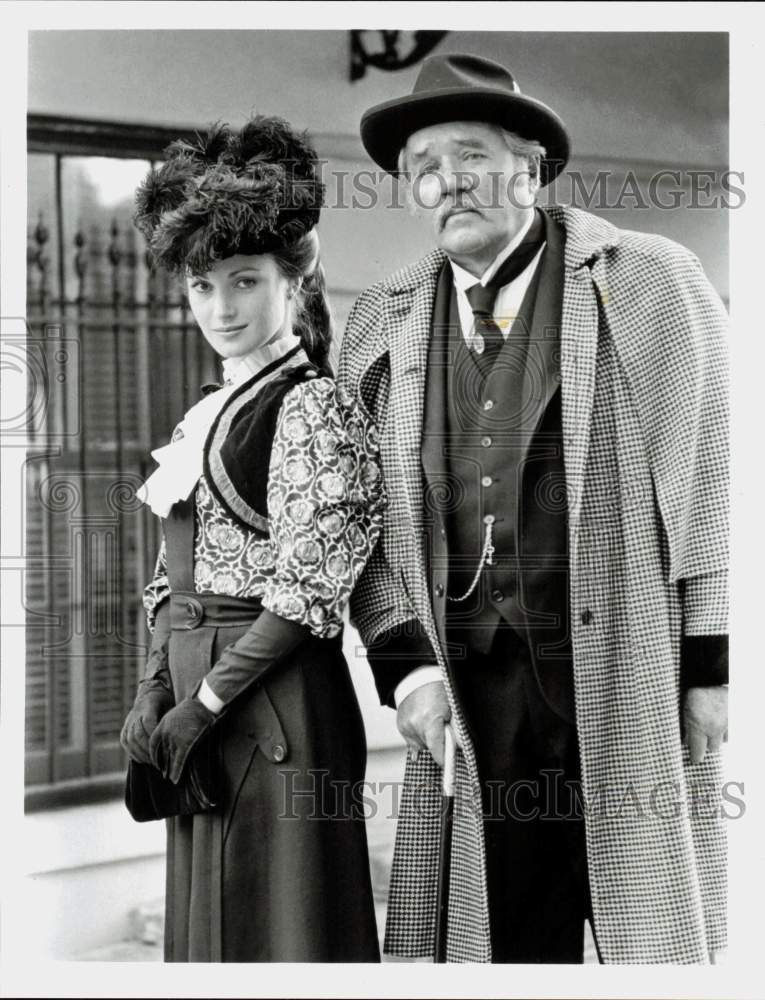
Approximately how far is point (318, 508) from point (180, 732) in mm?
548

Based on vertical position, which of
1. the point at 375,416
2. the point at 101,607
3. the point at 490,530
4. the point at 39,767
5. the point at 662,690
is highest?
the point at 375,416

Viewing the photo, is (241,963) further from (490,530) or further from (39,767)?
(490,530)

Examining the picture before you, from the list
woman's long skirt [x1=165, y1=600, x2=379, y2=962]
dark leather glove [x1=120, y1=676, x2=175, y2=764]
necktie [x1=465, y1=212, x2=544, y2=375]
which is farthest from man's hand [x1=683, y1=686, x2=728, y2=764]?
dark leather glove [x1=120, y1=676, x2=175, y2=764]

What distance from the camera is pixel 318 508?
236 cm

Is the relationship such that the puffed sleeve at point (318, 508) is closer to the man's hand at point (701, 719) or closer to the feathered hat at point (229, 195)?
the feathered hat at point (229, 195)

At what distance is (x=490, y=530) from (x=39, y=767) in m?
1.17

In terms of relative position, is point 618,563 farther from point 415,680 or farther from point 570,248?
point 570,248

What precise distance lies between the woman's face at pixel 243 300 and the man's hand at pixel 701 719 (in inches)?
47.2

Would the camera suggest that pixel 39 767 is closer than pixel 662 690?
No

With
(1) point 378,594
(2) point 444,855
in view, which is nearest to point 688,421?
(1) point 378,594

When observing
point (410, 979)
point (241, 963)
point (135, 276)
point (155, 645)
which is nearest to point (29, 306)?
point (135, 276)

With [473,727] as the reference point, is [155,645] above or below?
above

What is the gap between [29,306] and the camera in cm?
261

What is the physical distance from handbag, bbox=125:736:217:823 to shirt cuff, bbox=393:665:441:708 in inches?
16.3
